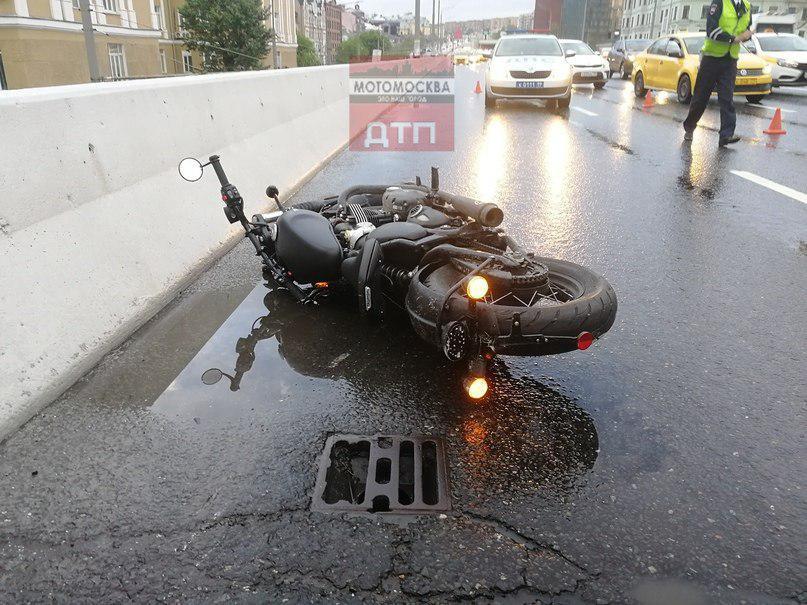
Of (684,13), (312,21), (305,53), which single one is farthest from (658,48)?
(312,21)

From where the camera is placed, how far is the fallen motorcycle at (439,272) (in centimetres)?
301

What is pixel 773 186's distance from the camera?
8133mm

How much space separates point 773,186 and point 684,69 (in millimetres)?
12283

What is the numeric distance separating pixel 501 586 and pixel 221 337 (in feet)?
7.92

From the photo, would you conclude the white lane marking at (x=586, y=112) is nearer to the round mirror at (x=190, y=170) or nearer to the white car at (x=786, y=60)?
the white car at (x=786, y=60)

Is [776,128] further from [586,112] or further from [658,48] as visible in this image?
[658,48]

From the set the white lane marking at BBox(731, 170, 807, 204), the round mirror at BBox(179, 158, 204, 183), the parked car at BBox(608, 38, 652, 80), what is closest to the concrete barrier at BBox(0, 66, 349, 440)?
the round mirror at BBox(179, 158, 204, 183)

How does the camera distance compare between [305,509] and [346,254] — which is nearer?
[305,509]

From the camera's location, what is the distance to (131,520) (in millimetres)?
2357

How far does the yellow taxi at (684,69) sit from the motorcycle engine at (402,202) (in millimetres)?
14018

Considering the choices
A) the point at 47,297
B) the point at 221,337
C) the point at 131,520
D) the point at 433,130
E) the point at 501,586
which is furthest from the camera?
the point at 433,130

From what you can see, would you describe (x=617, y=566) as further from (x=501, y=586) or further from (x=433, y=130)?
(x=433, y=130)

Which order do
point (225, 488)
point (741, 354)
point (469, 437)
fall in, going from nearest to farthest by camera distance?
1. point (225, 488)
2. point (469, 437)
3. point (741, 354)

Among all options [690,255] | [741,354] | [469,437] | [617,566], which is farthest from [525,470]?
[690,255]
